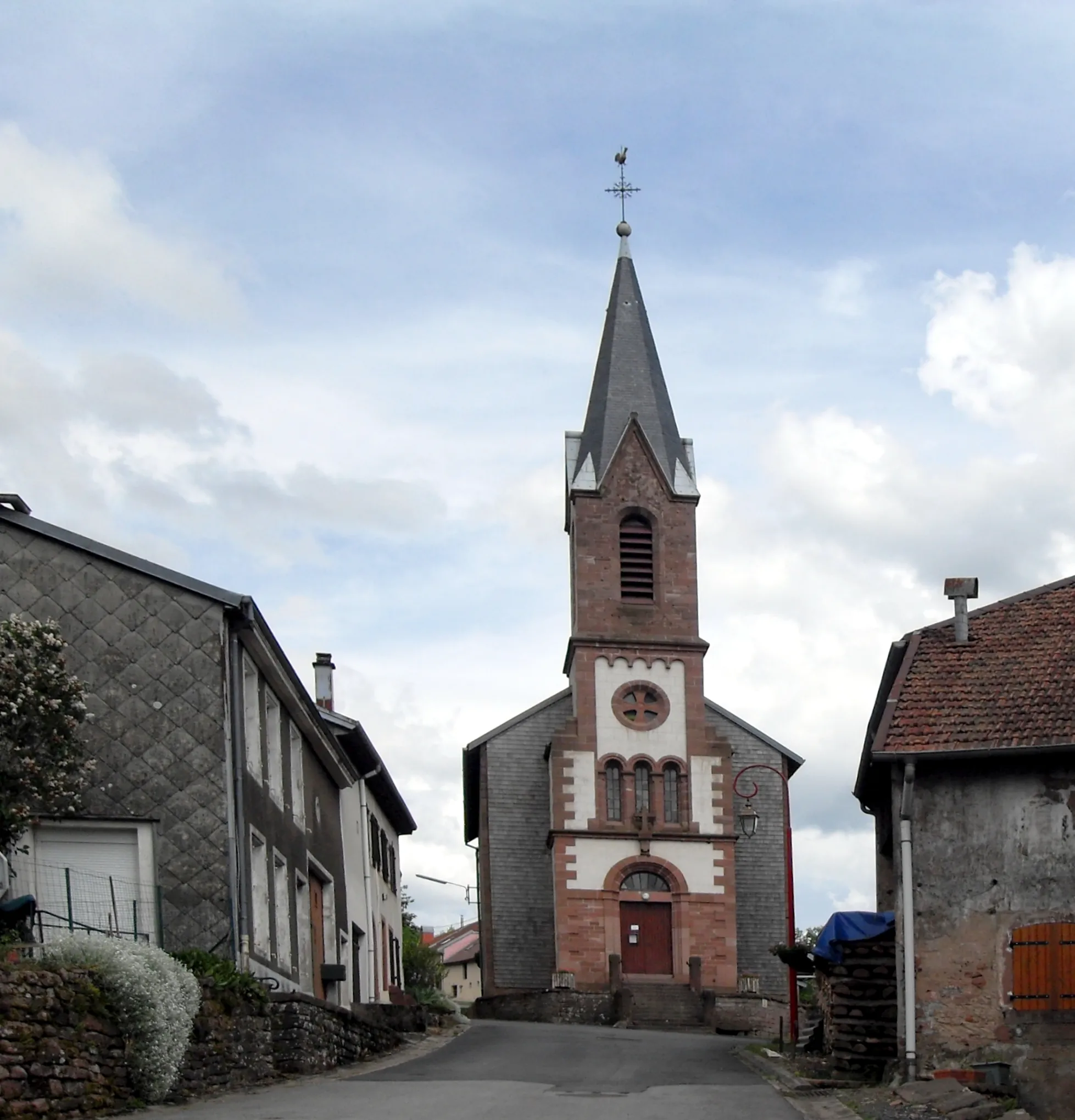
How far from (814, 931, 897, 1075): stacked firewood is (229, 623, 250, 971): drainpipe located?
725cm

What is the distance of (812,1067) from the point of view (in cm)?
2398

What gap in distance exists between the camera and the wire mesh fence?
20547mm

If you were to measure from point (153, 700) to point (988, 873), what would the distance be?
1009cm

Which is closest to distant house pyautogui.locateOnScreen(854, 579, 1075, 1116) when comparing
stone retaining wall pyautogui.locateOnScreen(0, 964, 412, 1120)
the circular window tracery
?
stone retaining wall pyautogui.locateOnScreen(0, 964, 412, 1120)

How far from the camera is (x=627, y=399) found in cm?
6041

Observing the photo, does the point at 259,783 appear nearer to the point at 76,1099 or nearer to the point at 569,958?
the point at 76,1099

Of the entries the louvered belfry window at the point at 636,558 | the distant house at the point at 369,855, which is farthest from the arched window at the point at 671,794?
the distant house at the point at 369,855

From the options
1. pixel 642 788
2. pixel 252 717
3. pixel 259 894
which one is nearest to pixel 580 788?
pixel 642 788

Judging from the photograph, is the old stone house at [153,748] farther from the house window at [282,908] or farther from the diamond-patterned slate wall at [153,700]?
the house window at [282,908]

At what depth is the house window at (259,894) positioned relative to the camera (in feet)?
81.0

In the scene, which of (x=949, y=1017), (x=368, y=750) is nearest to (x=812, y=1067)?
(x=949, y=1017)

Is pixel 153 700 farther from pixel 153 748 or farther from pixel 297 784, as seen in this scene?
pixel 297 784

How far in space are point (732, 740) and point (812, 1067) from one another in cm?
3440

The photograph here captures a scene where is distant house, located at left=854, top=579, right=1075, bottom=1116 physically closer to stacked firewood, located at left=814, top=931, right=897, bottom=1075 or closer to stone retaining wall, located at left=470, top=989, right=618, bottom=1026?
stacked firewood, located at left=814, top=931, right=897, bottom=1075
